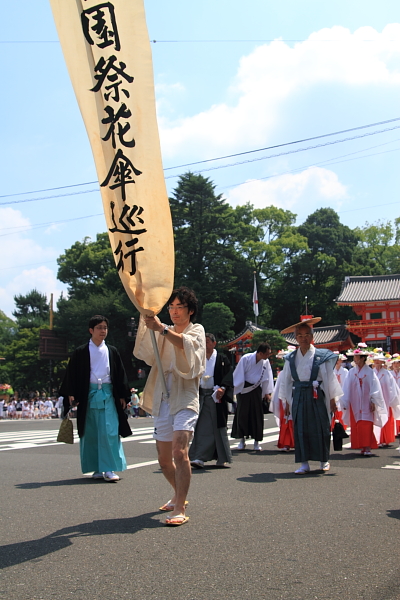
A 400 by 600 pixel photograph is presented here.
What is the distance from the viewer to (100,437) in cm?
684

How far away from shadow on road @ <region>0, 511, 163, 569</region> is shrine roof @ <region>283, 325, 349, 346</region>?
4112cm

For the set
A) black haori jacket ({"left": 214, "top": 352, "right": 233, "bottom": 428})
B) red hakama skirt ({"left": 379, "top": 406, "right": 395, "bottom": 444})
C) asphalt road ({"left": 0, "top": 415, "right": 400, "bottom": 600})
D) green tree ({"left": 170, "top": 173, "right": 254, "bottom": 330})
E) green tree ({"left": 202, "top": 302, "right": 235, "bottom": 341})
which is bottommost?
red hakama skirt ({"left": 379, "top": 406, "right": 395, "bottom": 444})

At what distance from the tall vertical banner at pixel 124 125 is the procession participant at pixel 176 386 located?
37cm

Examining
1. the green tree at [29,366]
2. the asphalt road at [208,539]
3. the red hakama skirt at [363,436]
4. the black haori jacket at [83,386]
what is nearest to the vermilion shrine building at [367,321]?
the green tree at [29,366]

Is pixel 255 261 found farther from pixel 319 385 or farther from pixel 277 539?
pixel 277 539

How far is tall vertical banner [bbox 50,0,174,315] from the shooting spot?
14.6ft

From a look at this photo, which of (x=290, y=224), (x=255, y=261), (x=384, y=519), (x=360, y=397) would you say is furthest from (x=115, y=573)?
(x=290, y=224)

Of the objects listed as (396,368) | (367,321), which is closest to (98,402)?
(396,368)

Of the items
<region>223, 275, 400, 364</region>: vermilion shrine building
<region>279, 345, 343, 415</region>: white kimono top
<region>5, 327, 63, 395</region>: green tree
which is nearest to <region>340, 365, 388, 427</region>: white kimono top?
<region>279, 345, 343, 415</region>: white kimono top

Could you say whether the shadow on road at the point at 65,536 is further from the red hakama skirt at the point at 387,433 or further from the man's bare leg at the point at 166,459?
the red hakama skirt at the point at 387,433

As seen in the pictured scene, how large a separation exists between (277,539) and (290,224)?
5525cm

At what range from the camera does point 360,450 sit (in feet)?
32.4

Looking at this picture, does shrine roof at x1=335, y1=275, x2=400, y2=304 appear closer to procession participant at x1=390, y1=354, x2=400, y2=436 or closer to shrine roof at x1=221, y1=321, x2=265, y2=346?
shrine roof at x1=221, y1=321, x2=265, y2=346

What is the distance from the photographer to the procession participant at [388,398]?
432 inches
